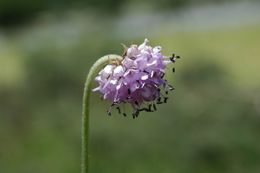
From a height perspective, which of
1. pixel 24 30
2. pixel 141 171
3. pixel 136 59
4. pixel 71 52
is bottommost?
pixel 141 171

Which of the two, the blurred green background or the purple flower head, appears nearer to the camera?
the purple flower head

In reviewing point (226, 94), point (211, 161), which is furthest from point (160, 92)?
point (226, 94)

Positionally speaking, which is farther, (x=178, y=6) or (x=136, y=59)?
(x=178, y=6)

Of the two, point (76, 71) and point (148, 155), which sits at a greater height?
point (76, 71)

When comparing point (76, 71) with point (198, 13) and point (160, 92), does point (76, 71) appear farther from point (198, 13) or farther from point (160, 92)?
point (198, 13)

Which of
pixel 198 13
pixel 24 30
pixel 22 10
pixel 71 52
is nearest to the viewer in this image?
pixel 71 52

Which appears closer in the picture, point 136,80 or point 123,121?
point 136,80

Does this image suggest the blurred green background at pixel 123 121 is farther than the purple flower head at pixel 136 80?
Yes

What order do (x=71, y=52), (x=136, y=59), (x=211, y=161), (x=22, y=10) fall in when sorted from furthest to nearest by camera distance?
(x=22, y=10) < (x=71, y=52) < (x=211, y=161) < (x=136, y=59)
